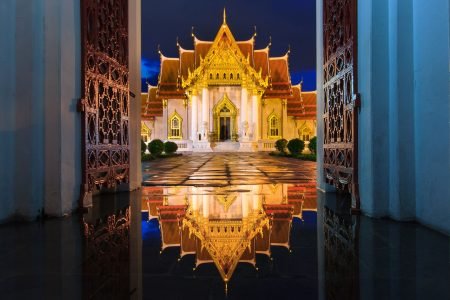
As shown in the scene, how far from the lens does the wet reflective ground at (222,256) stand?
221 centimetres

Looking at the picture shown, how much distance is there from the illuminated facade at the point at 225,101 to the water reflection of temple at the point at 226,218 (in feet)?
86.1

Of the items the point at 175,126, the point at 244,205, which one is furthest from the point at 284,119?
the point at 244,205

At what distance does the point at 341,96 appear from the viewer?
549cm

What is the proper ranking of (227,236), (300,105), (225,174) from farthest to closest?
(300,105)
(225,174)
(227,236)

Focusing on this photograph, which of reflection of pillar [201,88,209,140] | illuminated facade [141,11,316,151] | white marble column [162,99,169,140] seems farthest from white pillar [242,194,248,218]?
white marble column [162,99,169,140]

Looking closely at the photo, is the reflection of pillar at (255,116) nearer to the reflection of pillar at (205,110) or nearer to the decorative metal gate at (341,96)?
the reflection of pillar at (205,110)

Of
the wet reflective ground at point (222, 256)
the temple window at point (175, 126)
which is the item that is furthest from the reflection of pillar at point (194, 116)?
the wet reflective ground at point (222, 256)

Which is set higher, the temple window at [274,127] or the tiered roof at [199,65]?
the tiered roof at [199,65]

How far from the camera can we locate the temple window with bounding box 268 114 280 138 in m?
36.1
